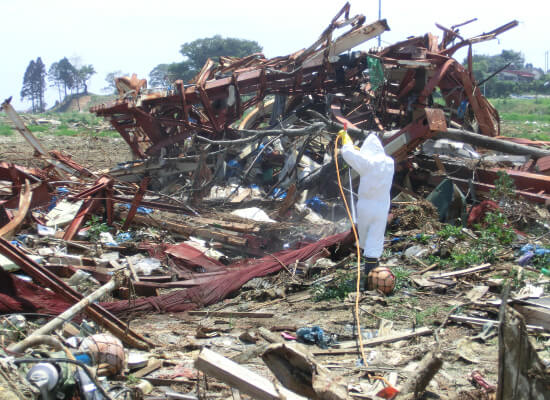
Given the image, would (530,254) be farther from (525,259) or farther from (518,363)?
(518,363)

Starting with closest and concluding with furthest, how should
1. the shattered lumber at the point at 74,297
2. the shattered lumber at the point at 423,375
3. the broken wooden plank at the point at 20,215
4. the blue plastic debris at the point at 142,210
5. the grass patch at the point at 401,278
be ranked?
the shattered lumber at the point at 423,375 < the shattered lumber at the point at 74,297 < the grass patch at the point at 401,278 < the broken wooden plank at the point at 20,215 < the blue plastic debris at the point at 142,210

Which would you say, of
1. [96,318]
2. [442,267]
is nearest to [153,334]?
[96,318]

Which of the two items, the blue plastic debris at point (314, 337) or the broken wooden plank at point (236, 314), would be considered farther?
the broken wooden plank at point (236, 314)

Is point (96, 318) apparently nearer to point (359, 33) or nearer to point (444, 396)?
point (444, 396)

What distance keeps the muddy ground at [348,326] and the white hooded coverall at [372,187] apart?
559 mm

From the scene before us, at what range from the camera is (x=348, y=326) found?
191 inches

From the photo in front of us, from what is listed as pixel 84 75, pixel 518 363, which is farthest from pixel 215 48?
pixel 518 363

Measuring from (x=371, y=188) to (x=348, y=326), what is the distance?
1661 millimetres

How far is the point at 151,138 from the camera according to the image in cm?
1204

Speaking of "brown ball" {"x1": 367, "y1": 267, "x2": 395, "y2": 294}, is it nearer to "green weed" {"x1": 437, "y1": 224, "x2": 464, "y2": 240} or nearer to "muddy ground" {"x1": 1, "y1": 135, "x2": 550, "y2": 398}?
"muddy ground" {"x1": 1, "y1": 135, "x2": 550, "y2": 398}

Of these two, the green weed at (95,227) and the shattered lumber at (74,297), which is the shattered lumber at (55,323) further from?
the green weed at (95,227)

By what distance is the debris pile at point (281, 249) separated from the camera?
11.5ft

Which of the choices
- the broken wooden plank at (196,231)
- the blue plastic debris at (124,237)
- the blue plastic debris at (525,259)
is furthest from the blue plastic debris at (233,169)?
the blue plastic debris at (525,259)

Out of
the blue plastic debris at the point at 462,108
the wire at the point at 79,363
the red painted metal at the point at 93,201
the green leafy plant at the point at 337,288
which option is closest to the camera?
the wire at the point at 79,363
